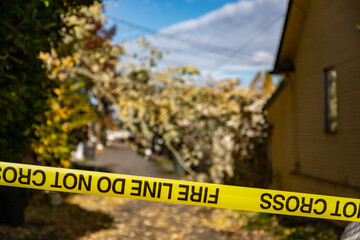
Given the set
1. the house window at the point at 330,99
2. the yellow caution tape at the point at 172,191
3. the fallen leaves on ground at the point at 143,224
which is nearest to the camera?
the yellow caution tape at the point at 172,191

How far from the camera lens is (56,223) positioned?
10703 mm

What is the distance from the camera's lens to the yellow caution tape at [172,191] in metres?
3.99

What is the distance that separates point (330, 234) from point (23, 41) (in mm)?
7010

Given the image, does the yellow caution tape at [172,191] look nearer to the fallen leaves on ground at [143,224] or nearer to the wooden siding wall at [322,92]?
the fallen leaves on ground at [143,224]

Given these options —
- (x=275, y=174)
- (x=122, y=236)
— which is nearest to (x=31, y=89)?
(x=122, y=236)

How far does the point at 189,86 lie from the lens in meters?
14.6

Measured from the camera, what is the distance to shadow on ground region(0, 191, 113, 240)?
921cm

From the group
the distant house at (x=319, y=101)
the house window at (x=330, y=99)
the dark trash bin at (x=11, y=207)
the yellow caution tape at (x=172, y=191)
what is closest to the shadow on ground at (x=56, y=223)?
the dark trash bin at (x=11, y=207)

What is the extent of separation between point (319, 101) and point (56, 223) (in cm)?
698

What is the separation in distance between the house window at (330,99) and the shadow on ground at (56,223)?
589 centimetres

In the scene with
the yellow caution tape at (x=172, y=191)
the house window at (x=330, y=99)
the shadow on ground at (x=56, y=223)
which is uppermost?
the house window at (x=330, y=99)

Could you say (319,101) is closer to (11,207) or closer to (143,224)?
(143,224)

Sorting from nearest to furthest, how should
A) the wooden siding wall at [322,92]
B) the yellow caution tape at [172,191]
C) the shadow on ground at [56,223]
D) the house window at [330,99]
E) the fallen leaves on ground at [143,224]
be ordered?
1. the yellow caution tape at [172,191]
2. the shadow on ground at [56,223]
3. the wooden siding wall at [322,92]
4. the fallen leaves on ground at [143,224]
5. the house window at [330,99]

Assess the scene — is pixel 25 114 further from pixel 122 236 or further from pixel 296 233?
pixel 296 233
